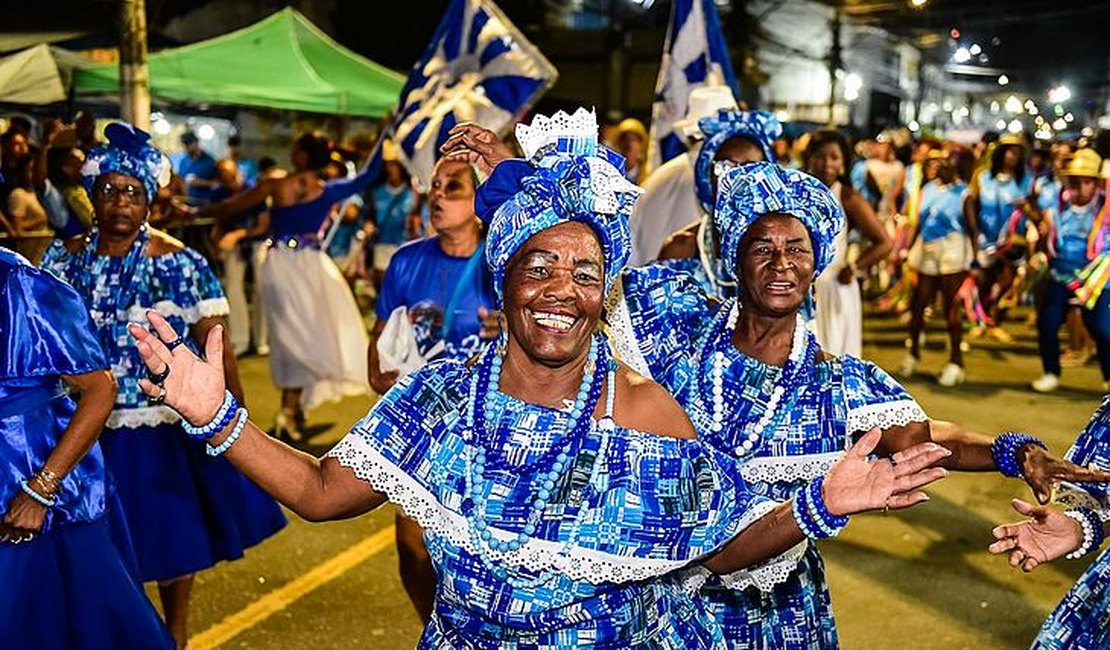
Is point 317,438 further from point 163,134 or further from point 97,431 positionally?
point 163,134

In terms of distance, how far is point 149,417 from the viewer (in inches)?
185

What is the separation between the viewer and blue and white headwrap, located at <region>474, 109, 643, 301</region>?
249 cm

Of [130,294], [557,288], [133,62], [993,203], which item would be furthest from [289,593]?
[993,203]

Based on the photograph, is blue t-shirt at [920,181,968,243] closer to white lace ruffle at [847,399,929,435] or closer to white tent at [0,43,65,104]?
white tent at [0,43,65,104]

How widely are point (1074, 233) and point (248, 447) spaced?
8.84 m

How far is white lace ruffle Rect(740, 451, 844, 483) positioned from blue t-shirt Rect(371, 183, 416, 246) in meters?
9.38

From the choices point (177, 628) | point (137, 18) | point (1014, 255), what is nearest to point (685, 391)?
point (177, 628)

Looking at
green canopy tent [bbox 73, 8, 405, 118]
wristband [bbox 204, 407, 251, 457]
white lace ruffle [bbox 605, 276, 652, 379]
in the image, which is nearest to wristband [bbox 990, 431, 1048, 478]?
white lace ruffle [bbox 605, 276, 652, 379]

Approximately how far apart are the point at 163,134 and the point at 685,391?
16887 mm

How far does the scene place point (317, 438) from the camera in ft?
27.7

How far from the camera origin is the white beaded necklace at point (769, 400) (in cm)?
330

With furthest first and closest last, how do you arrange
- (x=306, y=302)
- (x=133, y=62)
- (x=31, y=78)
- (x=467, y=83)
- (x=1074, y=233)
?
(x=31, y=78)
(x=1074, y=233)
(x=306, y=302)
(x=133, y=62)
(x=467, y=83)

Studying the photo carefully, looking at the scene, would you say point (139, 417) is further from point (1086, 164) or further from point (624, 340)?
point (1086, 164)

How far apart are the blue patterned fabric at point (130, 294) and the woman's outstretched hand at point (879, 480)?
3.05 meters
